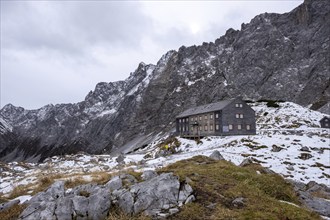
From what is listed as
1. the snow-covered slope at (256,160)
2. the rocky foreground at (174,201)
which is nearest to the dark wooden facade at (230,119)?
the snow-covered slope at (256,160)

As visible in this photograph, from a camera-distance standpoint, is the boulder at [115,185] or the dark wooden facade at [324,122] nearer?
the boulder at [115,185]

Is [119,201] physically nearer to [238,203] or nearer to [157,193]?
[157,193]

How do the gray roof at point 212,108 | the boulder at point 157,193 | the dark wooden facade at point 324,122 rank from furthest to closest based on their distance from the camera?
the dark wooden facade at point 324,122 → the gray roof at point 212,108 → the boulder at point 157,193

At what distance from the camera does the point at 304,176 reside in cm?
3123

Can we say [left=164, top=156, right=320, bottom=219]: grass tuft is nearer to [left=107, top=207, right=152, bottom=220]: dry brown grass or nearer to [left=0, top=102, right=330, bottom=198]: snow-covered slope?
[left=107, top=207, right=152, bottom=220]: dry brown grass

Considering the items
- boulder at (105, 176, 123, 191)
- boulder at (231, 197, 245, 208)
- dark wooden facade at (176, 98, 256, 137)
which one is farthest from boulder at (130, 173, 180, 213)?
dark wooden facade at (176, 98, 256, 137)

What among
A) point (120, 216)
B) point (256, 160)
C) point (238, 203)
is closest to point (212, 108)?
point (256, 160)

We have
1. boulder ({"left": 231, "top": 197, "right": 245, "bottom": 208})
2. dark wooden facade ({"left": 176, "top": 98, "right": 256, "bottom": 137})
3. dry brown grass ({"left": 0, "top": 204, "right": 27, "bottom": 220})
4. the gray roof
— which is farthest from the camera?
the gray roof

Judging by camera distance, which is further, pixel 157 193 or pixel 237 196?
pixel 237 196

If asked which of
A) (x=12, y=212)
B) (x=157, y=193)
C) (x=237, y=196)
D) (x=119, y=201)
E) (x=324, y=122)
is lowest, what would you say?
(x=12, y=212)

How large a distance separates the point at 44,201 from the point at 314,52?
189 metres

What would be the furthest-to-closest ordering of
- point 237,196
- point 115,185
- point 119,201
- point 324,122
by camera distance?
point 324,122
point 115,185
point 237,196
point 119,201

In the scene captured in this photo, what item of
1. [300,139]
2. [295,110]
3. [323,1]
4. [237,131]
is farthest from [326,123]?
[323,1]

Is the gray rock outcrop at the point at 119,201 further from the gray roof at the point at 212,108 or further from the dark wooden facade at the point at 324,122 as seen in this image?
the dark wooden facade at the point at 324,122
